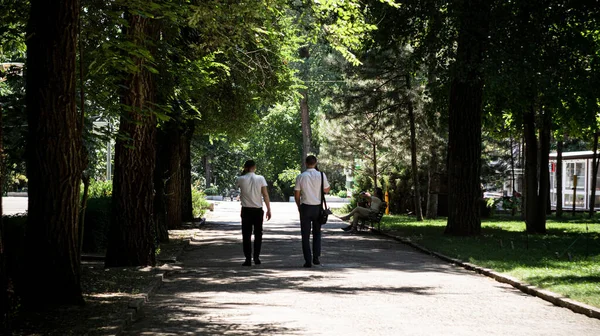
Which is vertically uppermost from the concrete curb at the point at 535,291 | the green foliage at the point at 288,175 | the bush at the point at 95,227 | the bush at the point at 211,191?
the green foliage at the point at 288,175

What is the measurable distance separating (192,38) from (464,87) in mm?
7748

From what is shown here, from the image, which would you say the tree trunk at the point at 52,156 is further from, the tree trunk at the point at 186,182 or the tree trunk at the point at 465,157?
the tree trunk at the point at 186,182

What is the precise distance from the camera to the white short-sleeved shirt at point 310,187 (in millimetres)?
15672

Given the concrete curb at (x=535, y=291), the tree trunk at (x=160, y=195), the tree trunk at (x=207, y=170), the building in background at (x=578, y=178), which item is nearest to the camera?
the concrete curb at (x=535, y=291)

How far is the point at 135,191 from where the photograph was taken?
1492 centimetres

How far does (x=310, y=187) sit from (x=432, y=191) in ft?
93.2

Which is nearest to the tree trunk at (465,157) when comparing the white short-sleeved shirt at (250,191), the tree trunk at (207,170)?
the white short-sleeved shirt at (250,191)

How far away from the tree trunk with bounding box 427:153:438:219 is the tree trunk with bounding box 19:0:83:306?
32.2 meters

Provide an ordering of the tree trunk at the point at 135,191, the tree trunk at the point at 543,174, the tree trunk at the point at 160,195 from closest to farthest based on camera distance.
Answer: the tree trunk at the point at 135,191, the tree trunk at the point at 160,195, the tree trunk at the point at 543,174

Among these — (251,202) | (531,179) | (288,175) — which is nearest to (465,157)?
(531,179)

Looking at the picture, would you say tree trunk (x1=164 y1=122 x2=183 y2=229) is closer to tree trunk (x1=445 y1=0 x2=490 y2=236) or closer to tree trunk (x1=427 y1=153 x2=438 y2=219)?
tree trunk (x1=445 y1=0 x2=490 y2=236)

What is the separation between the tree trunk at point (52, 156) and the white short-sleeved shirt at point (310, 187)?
242 inches

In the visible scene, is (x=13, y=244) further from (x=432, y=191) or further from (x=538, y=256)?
(x=432, y=191)

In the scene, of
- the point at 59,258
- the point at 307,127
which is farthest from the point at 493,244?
A: the point at 307,127
